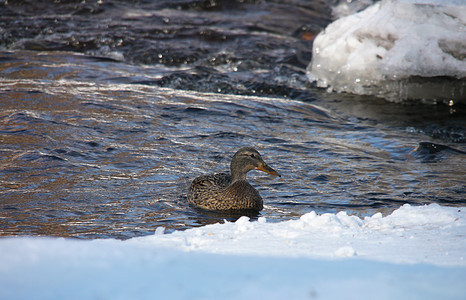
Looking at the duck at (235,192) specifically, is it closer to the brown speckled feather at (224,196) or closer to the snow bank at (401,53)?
the brown speckled feather at (224,196)

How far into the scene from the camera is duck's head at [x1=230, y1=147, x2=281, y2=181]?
7.27m

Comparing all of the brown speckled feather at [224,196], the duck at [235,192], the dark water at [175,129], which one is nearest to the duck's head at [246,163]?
the duck at [235,192]

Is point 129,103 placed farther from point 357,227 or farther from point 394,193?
point 357,227

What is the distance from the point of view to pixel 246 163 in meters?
7.34

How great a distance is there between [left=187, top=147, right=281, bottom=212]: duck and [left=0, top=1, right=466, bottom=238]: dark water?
0.73 feet

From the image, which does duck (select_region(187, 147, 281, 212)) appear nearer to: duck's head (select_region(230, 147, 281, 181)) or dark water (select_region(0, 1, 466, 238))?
duck's head (select_region(230, 147, 281, 181))

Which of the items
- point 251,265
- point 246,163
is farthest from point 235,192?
point 251,265

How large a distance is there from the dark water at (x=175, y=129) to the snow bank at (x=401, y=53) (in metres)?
0.39

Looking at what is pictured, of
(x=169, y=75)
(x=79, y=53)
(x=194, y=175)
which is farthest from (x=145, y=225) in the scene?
(x=79, y=53)

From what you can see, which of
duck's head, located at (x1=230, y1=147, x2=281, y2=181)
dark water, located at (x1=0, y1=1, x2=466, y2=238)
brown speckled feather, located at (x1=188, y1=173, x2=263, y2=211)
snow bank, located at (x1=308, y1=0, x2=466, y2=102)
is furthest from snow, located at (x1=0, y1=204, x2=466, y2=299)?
snow bank, located at (x1=308, y1=0, x2=466, y2=102)

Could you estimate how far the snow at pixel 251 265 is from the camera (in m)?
3.51

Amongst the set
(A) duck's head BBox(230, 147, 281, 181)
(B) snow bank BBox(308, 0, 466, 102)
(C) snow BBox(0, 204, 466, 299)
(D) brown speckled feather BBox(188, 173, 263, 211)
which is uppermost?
(B) snow bank BBox(308, 0, 466, 102)

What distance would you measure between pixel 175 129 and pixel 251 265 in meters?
6.07

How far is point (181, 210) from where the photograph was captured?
23.3 ft
